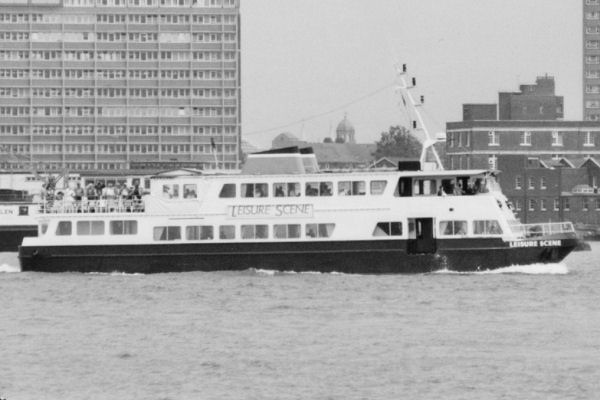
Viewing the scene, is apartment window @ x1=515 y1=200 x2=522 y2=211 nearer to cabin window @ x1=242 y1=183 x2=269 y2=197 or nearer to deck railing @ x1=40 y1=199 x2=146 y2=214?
deck railing @ x1=40 y1=199 x2=146 y2=214

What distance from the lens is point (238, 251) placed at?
72.4 metres

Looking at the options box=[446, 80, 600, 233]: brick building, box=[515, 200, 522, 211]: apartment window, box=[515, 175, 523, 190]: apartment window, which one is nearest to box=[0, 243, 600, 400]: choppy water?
box=[515, 200, 522, 211]: apartment window

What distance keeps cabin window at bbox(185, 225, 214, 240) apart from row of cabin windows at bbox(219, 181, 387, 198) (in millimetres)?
1380

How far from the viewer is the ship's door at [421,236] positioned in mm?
71250

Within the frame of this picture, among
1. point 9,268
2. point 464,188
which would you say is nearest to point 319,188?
point 464,188

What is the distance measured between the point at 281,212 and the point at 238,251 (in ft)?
7.19

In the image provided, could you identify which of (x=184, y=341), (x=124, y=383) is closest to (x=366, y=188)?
(x=184, y=341)

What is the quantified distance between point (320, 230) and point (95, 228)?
868cm

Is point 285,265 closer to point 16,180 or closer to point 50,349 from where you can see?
point 50,349

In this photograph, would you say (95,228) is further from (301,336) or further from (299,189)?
(301,336)

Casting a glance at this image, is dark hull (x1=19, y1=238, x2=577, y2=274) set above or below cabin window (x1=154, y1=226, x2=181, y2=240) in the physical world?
below

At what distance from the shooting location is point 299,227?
72.2 meters

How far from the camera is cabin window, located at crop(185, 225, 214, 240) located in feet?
238

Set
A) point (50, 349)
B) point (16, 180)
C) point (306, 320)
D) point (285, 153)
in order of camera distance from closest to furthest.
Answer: point (50, 349), point (306, 320), point (285, 153), point (16, 180)
